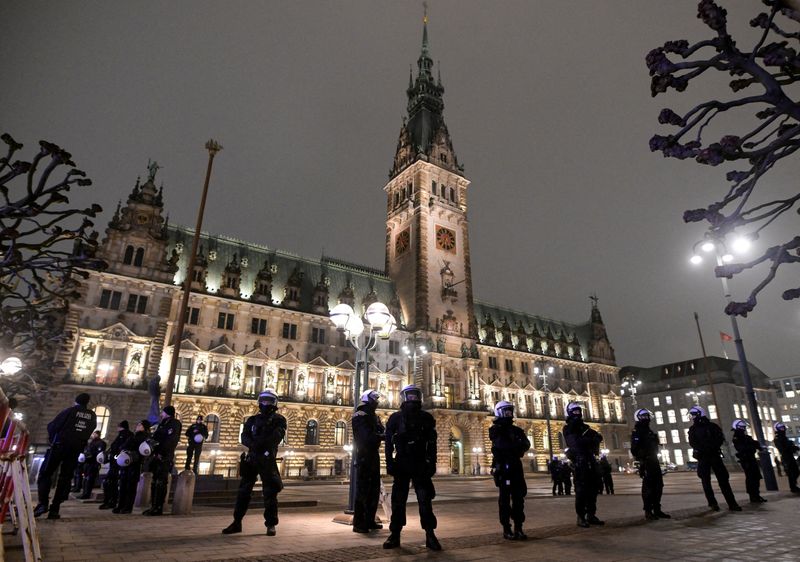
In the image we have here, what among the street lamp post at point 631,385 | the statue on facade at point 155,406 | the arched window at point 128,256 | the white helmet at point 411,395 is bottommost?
the white helmet at point 411,395

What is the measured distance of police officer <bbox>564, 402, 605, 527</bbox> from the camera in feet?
28.9

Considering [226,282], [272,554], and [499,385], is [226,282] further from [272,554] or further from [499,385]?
[272,554]

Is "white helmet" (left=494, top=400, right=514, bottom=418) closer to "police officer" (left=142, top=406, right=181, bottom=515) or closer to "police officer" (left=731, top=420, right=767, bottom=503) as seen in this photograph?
"police officer" (left=142, top=406, right=181, bottom=515)

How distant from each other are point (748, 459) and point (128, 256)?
39.1 metres

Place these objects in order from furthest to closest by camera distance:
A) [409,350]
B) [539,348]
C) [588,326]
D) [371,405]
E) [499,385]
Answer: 1. [588,326]
2. [539,348]
3. [499,385]
4. [409,350]
5. [371,405]

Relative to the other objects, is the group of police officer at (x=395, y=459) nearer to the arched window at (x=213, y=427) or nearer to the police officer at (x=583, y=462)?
the police officer at (x=583, y=462)

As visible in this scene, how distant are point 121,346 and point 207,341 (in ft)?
21.6

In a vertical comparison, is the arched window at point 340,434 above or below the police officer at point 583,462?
above

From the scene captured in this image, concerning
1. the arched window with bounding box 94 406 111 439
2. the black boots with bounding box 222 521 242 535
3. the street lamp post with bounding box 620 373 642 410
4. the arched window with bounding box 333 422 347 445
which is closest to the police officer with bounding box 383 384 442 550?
the black boots with bounding box 222 521 242 535

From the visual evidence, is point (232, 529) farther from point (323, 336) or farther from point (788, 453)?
point (323, 336)

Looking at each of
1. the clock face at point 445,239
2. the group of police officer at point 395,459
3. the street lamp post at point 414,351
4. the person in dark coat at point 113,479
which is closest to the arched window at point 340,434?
the street lamp post at point 414,351

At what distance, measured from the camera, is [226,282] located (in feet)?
137

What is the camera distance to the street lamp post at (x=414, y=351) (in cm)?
4847

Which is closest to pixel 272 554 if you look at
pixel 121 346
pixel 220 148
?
pixel 220 148
